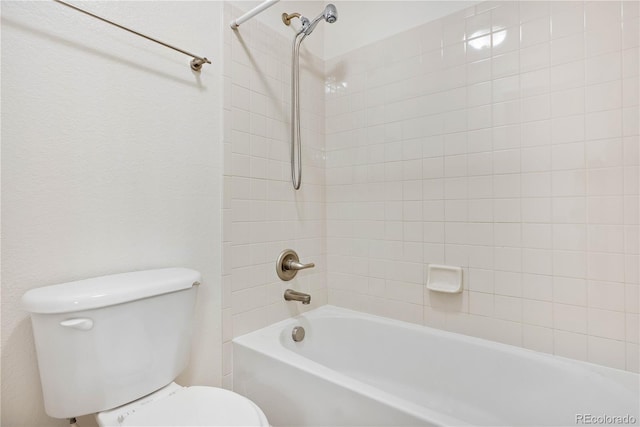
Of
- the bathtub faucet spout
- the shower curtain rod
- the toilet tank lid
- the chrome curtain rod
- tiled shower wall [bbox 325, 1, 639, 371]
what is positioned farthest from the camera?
the bathtub faucet spout

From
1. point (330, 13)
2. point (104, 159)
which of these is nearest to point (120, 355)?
point (104, 159)

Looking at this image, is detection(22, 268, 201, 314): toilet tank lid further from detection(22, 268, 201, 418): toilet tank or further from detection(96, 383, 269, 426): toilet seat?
detection(96, 383, 269, 426): toilet seat

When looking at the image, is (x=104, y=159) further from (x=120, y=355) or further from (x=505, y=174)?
(x=505, y=174)

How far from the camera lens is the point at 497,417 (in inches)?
50.5

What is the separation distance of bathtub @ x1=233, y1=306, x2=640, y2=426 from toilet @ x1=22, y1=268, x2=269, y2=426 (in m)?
0.29

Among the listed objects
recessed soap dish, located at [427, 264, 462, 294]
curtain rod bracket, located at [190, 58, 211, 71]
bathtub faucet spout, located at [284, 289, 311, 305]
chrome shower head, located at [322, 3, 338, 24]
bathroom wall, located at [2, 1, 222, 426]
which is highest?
chrome shower head, located at [322, 3, 338, 24]

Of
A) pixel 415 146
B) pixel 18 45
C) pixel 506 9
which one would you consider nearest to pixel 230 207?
pixel 18 45

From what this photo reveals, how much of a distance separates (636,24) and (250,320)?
195 cm

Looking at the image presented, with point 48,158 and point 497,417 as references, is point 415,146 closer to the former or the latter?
point 497,417

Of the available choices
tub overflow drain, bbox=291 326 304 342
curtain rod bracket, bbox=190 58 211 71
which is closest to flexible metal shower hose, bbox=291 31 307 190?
curtain rod bracket, bbox=190 58 211 71

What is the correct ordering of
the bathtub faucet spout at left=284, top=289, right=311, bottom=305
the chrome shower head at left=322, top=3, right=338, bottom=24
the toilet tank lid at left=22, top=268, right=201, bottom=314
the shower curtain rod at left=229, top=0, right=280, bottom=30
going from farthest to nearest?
the bathtub faucet spout at left=284, top=289, right=311, bottom=305 < the chrome shower head at left=322, top=3, right=338, bottom=24 < the shower curtain rod at left=229, top=0, right=280, bottom=30 < the toilet tank lid at left=22, top=268, right=201, bottom=314

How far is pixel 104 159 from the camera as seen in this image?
1.04 meters

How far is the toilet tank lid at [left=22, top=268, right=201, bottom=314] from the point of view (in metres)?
0.80

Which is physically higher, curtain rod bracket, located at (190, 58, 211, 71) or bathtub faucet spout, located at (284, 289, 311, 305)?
curtain rod bracket, located at (190, 58, 211, 71)
